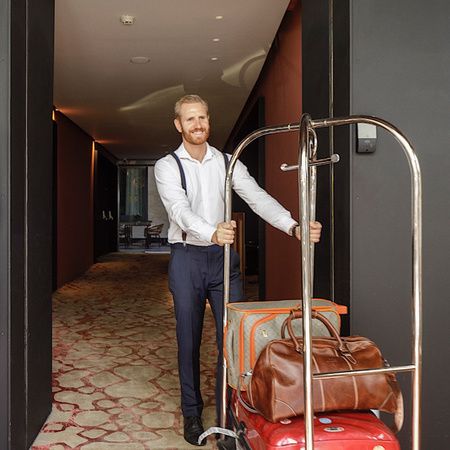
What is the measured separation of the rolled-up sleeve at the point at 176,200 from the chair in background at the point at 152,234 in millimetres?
14320

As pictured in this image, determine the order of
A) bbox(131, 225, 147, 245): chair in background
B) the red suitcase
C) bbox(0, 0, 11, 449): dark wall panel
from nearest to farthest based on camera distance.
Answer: the red suitcase → bbox(0, 0, 11, 449): dark wall panel → bbox(131, 225, 147, 245): chair in background

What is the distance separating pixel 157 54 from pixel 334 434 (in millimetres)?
4563

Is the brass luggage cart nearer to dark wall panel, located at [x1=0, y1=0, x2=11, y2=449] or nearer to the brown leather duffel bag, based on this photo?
the brown leather duffel bag

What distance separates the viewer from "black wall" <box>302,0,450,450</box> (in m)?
2.11

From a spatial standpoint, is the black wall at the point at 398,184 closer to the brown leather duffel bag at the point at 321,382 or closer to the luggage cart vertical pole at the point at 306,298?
the brown leather duffel bag at the point at 321,382

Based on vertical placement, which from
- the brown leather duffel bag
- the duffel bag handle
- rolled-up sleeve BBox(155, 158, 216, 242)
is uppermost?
rolled-up sleeve BBox(155, 158, 216, 242)

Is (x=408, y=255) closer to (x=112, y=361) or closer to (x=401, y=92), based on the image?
(x=401, y=92)

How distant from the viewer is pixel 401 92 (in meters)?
2.13

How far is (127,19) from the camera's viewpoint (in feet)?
13.6

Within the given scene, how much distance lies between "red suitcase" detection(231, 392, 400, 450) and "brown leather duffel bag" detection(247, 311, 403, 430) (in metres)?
0.04

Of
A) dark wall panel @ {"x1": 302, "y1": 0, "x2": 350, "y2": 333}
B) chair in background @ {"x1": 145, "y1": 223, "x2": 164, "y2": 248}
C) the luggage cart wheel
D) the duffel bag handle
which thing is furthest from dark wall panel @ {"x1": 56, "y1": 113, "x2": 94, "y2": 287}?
the duffel bag handle

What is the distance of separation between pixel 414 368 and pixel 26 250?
1.75m

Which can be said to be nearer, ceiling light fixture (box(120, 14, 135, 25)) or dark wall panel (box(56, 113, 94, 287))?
ceiling light fixture (box(120, 14, 135, 25))

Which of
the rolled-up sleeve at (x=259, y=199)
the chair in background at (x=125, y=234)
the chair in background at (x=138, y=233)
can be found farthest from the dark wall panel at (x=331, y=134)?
the chair in background at (x=138, y=233)
